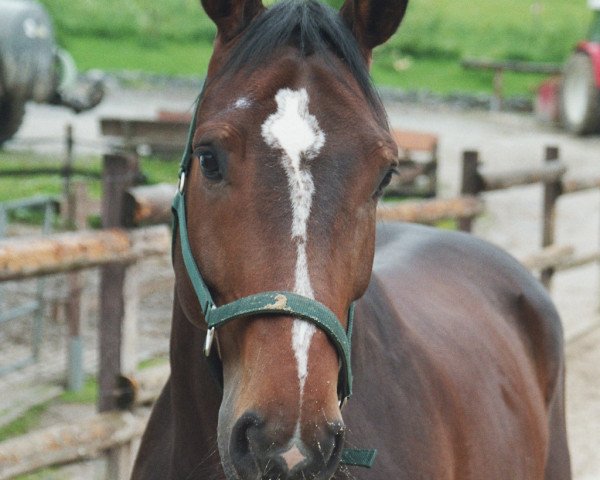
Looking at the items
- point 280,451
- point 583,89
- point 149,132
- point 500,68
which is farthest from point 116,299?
point 500,68

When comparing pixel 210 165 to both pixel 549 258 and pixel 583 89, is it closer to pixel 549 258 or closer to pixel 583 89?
pixel 549 258

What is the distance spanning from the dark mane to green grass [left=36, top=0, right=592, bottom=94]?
67.2 feet

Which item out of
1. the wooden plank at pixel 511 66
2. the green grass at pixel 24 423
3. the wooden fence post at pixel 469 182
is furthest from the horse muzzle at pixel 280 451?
the wooden plank at pixel 511 66

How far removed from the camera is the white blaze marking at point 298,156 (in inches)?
66.5

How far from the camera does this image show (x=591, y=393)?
598 cm

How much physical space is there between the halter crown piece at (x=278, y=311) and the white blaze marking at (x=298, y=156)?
0.02 metres

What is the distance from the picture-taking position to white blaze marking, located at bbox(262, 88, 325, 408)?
169 centimetres

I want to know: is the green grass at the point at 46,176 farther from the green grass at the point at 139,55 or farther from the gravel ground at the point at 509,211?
the green grass at the point at 139,55

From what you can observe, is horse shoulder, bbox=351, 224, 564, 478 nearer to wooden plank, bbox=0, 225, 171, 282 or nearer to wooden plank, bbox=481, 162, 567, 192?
wooden plank, bbox=0, 225, 171, 282

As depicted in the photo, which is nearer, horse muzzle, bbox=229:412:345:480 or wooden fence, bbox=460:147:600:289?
horse muzzle, bbox=229:412:345:480

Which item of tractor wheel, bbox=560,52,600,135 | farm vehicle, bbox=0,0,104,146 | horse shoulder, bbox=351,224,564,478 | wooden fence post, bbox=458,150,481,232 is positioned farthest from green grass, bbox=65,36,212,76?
Answer: horse shoulder, bbox=351,224,564,478

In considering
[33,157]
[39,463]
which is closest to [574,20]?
[33,157]

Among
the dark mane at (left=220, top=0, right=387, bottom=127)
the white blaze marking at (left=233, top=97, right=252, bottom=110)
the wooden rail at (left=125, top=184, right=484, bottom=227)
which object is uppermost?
the dark mane at (left=220, top=0, right=387, bottom=127)

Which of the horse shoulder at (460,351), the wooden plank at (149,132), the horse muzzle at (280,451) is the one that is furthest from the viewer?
the wooden plank at (149,132)
